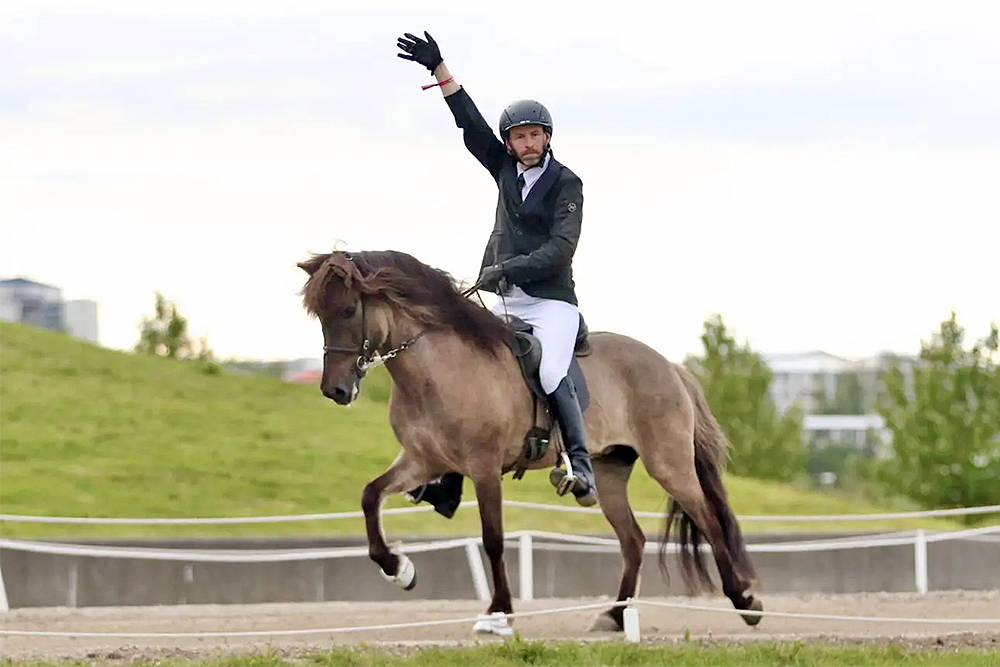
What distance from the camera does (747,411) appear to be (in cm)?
3612

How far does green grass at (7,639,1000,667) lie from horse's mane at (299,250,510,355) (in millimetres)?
1938

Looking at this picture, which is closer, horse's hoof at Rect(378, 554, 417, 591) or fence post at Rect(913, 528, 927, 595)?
horse's hoof at Rect(378, 554, 417, 591)

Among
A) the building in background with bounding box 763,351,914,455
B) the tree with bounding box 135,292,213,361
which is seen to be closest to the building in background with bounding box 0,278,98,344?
the tree with bounding box 135,292,213,361

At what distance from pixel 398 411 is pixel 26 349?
16978 millimetres

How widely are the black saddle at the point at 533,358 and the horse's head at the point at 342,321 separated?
41.2 inches

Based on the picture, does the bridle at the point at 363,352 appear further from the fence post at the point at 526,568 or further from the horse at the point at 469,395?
the fence post at the point at 526,568

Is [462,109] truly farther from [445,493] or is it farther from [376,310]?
[445,493]

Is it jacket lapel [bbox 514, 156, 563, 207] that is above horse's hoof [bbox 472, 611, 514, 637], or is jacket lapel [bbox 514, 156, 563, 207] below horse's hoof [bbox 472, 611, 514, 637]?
above

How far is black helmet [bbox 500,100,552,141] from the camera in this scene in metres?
9.73

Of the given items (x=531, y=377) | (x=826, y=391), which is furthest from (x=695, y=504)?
(x=826, y=391)

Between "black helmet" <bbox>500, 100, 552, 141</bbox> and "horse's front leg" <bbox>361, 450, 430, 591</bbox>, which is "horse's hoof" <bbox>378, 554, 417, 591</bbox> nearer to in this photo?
"horse's front leg" <bbox>361, 450, 430, 591</bbox>

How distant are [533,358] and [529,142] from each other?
136cm

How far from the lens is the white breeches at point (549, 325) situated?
31.5 feet

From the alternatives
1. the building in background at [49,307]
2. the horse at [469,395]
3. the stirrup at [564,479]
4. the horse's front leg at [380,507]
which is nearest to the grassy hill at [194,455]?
the horse at [469,395]
